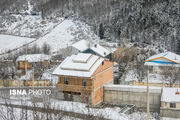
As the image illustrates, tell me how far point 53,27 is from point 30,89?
4707cm

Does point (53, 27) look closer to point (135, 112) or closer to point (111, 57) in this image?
point (111, 57)

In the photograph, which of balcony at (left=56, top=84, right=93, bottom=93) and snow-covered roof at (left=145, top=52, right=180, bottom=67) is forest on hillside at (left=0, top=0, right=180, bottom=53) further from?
balcony at (left=56, top=84, right=93, bottom=93)

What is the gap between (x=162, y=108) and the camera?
2405 centimetres

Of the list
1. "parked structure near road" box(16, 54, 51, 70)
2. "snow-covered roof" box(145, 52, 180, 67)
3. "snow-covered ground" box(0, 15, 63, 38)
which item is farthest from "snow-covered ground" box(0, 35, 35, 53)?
"snow-covered roof" box(145, 52, 180, 67)

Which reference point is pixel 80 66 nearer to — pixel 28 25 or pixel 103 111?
pixel 103 111

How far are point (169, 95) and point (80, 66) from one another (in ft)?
31.1

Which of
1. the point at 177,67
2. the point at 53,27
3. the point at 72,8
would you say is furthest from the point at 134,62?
the point at 72,8

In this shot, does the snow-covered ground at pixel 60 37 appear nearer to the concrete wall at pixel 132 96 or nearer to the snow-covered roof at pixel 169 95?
the concrete wall at pixel 132 96

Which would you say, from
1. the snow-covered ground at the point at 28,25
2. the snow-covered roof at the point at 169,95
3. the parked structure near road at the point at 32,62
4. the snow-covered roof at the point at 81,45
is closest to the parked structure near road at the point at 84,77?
the snow-covered roof at the point at 169,95

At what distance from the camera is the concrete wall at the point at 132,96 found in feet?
86.2

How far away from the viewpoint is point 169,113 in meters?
24.1

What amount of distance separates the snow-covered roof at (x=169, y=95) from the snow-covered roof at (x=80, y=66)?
24.1 ft

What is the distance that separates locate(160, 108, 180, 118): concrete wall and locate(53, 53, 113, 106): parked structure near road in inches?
271

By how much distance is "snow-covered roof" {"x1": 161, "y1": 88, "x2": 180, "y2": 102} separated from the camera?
24050mm
